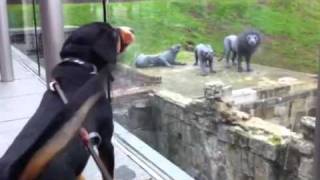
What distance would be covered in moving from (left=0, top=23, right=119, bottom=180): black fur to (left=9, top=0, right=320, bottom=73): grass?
290 mm

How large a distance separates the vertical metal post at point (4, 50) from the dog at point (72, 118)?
10.9 ft

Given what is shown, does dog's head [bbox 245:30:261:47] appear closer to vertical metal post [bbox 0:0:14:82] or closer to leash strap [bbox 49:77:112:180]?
leash strap [bbox 49:77:112:180]

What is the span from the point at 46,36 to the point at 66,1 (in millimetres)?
402

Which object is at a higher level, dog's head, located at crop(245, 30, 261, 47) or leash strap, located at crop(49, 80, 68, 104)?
dog's head, located at crop(245, 30, 261, 47)

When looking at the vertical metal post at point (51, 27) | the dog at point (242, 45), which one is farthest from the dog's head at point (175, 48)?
the vertical metal post at point (51, 27)

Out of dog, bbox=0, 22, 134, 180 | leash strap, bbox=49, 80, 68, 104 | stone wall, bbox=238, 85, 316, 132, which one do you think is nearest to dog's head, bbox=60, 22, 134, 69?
dog, bbox=0, 22, 134, 180

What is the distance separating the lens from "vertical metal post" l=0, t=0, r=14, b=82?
4.61 meters

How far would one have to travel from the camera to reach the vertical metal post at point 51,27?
2576 mm

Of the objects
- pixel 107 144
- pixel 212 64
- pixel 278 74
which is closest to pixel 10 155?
pixel 107 144

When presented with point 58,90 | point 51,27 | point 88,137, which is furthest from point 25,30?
point 88,137

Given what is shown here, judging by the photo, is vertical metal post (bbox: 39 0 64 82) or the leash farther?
vertical metal post (bbox: 39 0 64 82)

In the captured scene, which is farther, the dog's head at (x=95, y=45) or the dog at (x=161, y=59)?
the dog at (x=161, y=59)

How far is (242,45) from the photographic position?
235 cm

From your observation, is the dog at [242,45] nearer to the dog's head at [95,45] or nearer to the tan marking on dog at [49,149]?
the dog's head at [95,45]
